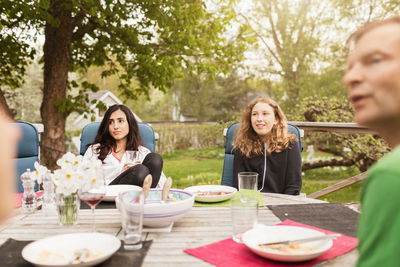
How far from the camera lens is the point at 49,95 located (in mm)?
4801

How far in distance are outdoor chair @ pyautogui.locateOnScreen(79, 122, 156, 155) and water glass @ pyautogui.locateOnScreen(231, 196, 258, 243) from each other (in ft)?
6.64

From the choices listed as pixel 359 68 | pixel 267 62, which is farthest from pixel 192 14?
pixel 267 62

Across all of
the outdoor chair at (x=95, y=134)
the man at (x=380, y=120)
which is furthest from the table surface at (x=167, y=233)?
the outdoor chair at (x=95, y=134)

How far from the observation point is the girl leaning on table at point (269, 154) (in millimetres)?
2660

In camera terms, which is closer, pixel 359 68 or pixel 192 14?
pixel 359 68

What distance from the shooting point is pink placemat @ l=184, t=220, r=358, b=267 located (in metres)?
1.03

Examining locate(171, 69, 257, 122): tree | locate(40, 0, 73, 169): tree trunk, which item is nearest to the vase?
locate(40, 0, 73, 169): tree trunk

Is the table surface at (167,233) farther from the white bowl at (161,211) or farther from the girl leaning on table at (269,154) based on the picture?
the girl leaning on table at (269,154)

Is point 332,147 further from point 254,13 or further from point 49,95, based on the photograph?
point 254,13

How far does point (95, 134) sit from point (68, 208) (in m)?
1.79

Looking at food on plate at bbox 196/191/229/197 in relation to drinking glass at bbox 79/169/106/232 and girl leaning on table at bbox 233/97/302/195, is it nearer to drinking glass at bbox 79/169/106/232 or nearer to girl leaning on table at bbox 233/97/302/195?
drinking glass at bbox 79/169/106/232

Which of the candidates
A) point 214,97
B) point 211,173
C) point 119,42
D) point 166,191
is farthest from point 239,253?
point 214,97

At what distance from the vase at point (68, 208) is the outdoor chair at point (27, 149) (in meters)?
1.58

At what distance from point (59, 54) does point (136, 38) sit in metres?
1.13
